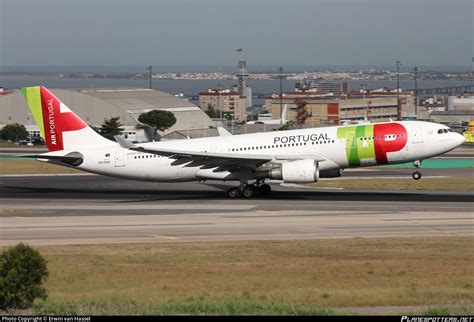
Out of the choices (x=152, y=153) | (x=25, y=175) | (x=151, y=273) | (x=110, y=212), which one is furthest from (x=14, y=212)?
(x=25, y=175)

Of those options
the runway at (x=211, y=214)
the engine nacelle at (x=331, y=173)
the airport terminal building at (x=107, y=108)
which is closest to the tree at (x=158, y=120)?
the airport terminal building at (x=107, y=108)

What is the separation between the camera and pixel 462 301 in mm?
22719

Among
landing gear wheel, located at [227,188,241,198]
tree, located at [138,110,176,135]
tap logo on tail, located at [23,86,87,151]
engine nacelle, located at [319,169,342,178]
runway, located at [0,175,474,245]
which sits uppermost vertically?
tap logo on tail, located at [23,86,87,151]

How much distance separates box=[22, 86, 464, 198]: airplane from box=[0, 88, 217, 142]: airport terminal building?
82313 millimetres

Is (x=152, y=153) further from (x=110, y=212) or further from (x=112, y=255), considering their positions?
(x=112, y=255)

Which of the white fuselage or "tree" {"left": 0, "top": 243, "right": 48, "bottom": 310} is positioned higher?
the white fuselage

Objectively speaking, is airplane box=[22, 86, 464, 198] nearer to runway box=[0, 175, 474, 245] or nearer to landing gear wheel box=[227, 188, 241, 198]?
landing gear wheel box=[227, 188, 241, 198]

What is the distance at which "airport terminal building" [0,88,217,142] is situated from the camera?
14188 cm

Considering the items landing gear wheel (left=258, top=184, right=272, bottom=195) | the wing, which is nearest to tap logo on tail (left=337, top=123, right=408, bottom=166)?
the wing

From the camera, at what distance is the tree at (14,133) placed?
430 feet

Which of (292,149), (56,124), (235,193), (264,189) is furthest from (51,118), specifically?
(292,149)

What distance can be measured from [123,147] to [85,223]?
341 inches

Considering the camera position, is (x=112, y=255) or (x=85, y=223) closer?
(x=112, y=255)

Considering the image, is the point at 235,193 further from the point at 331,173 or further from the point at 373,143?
the point at 373,143
